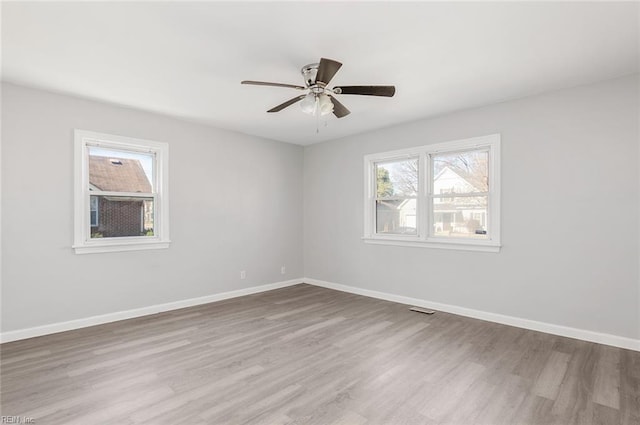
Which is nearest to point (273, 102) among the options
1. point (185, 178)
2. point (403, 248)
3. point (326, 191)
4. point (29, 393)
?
point (185, 178)

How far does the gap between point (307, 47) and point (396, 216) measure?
10.2 ft

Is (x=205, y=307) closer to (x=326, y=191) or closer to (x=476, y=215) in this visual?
(x=326, y=191)

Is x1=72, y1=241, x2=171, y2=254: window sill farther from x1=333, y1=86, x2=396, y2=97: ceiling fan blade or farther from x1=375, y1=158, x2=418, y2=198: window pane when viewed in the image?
x1=375, y1=158, x2=418, y2=198: window pane

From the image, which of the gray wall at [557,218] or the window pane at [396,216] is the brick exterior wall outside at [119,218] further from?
the gray wall at [557,218]

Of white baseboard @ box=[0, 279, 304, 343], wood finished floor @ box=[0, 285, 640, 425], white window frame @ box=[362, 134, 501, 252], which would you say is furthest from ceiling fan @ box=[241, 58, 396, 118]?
white baseboard @ box=[0, 279, 304, 343]

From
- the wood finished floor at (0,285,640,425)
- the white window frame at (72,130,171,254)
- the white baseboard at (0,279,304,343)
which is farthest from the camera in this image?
the white window frame at (72,130,171,254)

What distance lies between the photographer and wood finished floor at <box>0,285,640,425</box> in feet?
7.00

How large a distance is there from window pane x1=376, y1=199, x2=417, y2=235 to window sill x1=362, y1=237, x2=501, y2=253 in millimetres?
169

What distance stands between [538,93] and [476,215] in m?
1.53

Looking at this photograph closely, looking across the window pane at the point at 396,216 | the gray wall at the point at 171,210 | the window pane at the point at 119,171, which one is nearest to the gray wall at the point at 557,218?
the window pane at the point at 396,216

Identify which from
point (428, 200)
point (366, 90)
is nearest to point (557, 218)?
point (428, 200)

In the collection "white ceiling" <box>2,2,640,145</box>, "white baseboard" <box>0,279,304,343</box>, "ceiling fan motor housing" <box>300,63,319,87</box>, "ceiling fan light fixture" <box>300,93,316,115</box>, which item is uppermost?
"white ceiling" <box>2,2,640,145</box>

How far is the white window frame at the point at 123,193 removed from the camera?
12.3ft

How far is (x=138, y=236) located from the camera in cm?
429
